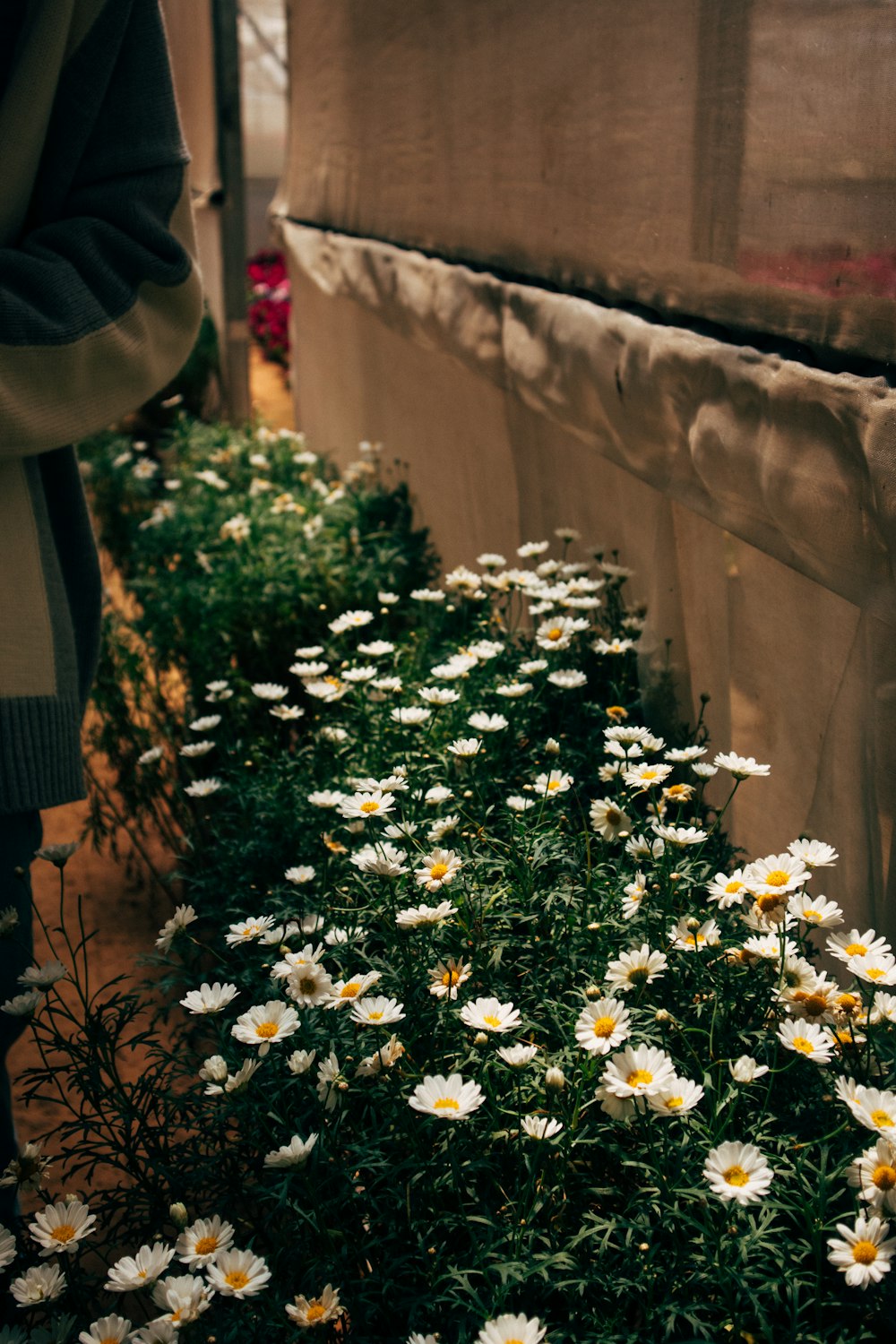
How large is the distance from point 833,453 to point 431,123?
2045 millimetres

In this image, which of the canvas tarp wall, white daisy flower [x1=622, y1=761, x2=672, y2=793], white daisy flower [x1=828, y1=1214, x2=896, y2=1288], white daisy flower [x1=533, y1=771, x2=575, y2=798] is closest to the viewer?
white daisy flower [x1=828, y1=1214, x2=896, y2=1288]

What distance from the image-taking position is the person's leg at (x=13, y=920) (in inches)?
53.2

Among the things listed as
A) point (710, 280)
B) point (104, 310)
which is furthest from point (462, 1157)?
point (710, 280)

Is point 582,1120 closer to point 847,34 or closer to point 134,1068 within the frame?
point 847,34

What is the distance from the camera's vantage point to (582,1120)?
1.22 m

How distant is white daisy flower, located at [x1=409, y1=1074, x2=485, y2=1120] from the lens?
3.61 feet

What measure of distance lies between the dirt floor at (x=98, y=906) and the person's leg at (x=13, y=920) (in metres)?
0.98

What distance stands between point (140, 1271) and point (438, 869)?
51 cm

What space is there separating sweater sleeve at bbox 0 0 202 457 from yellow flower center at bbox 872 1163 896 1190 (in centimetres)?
107

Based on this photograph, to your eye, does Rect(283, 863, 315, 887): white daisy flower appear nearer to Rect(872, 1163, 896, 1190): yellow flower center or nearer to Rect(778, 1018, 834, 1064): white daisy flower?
Rect(778, 1018, 834, 1064): white daisy flower

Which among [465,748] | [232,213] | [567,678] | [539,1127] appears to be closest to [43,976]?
[539,1127]

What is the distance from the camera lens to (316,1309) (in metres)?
1.04

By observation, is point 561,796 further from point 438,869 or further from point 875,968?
point 875,968

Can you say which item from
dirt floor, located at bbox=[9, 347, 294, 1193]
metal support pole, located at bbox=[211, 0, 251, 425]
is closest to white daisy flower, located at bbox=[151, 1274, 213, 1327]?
dirt floor, located at bbox=[9, 347, 294, 1193]
